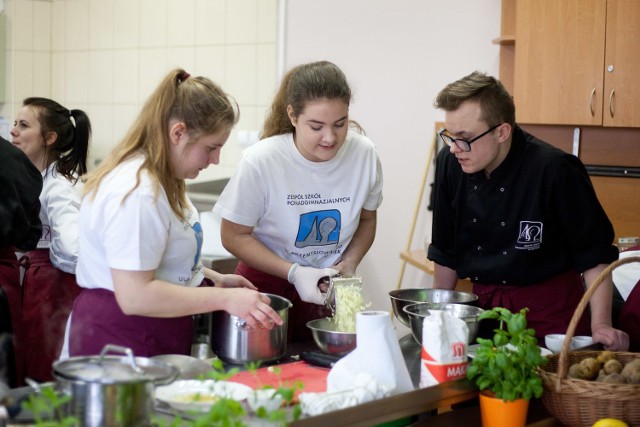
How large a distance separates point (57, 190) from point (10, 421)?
1.86 metres

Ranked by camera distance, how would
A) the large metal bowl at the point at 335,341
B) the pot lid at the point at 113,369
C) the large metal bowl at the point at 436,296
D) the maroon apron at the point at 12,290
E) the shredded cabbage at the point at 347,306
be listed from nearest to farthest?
1. the pot lid at the point at 113,369
2. the large metal bowl at the point at 335,341
3. the shredded cabbage at the point at 347,306
4. the large metal bowl at the point at 436,296
5. the maroon apron at the point at 12,290

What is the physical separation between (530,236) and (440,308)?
410 mm

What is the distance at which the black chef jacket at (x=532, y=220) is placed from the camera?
253cm

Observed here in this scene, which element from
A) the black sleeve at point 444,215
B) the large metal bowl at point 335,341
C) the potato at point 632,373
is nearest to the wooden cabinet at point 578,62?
the black sleeve at point 444,215

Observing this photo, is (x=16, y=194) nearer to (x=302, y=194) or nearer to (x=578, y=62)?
(x=302, y=194)

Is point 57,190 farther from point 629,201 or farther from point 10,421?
point 629,201

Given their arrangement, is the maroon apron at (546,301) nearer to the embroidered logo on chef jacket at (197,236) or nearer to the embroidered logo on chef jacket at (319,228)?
the embroidered logo on chef jacket at (319,228)

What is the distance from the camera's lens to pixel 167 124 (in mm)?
2090

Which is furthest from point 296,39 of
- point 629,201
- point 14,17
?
point 629,201

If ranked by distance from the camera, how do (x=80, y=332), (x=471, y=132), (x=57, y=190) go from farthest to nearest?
(x=57, y=190) < (x=471, y=132) < (x=80, y=332)

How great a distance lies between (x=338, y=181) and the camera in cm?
269

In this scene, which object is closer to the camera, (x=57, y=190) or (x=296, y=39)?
(x=57, y=190)

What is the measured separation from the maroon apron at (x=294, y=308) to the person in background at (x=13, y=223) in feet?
2.55

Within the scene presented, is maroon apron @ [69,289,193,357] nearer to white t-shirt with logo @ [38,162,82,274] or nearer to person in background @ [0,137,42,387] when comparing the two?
person in background @ [0,137,42,387]
